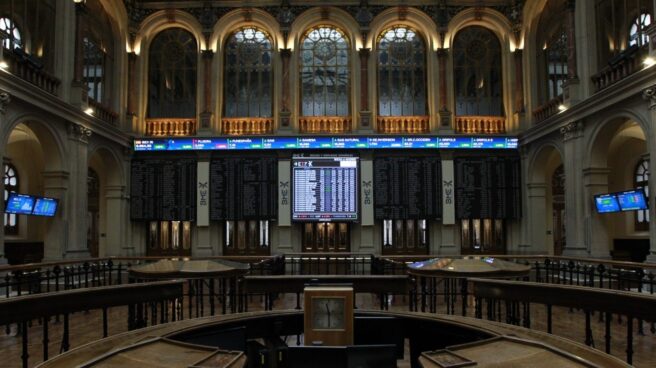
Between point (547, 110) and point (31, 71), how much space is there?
585 inches

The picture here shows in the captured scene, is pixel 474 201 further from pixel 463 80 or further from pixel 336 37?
pixel 336 37

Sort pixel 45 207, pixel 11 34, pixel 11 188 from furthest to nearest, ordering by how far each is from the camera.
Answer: pixel 11 188
pixel 45 207
pixel 11 34

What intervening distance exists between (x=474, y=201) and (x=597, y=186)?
15.2 feet

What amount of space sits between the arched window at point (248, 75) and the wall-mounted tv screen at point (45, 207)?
6940 mm

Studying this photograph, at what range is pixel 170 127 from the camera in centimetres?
1850

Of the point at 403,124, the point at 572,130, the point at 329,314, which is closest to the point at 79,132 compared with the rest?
the point at 403,124

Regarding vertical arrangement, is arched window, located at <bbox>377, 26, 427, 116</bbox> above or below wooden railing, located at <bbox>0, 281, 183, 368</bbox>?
above

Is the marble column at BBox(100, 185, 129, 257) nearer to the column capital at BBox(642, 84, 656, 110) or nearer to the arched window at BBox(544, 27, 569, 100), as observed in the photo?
the arched window at BBox(544, 27, 569, 100)

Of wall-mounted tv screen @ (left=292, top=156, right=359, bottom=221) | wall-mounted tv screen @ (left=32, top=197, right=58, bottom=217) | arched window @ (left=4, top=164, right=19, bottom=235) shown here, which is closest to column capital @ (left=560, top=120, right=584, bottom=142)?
wall-mounted tv screen @ (left=292, top=156, right=359, bottom=221)

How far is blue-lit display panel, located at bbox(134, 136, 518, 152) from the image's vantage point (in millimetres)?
17531

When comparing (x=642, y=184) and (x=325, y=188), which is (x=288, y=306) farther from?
(x=642, y=184)

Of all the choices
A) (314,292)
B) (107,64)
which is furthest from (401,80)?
(314,292)

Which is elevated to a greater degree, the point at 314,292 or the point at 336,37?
the point at 336,37

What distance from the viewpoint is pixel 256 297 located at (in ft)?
38.3
